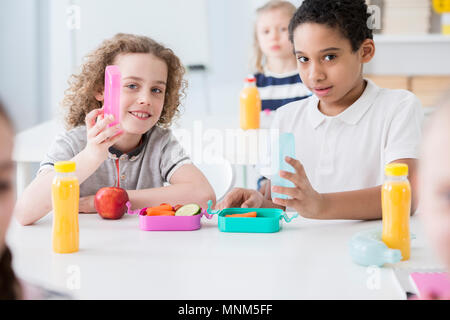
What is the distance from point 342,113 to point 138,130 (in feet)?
1.32

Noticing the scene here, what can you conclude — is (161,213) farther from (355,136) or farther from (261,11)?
(261,11)

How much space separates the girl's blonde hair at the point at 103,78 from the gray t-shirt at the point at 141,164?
2.8 inches

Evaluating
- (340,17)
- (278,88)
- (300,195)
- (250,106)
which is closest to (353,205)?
(300,195)

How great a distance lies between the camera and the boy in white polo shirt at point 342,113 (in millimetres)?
1121

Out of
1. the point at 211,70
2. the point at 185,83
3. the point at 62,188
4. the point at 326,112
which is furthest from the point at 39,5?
the point at 62,188

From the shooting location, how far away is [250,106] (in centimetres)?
183

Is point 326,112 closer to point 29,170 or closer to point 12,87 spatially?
point 29,170

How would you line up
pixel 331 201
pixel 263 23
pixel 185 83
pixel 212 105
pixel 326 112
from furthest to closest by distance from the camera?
pixel 212 105
pixel 263 23
pixel 185 83
pixel 326 112
pixel 331 201

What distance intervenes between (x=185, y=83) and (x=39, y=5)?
1.37 metres

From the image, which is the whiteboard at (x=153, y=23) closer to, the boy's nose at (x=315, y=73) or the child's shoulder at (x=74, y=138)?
the child's shoulder at (x=74, y=138)

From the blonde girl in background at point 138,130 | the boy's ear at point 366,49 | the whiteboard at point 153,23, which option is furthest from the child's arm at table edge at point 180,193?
the whiteboard at point 153,23

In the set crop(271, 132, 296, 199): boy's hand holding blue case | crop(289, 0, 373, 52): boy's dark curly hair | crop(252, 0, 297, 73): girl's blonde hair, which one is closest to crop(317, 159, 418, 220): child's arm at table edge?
crop(271, 132, 296, 199): boy's hand holding blue case

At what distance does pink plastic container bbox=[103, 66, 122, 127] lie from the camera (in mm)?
Result: 925
